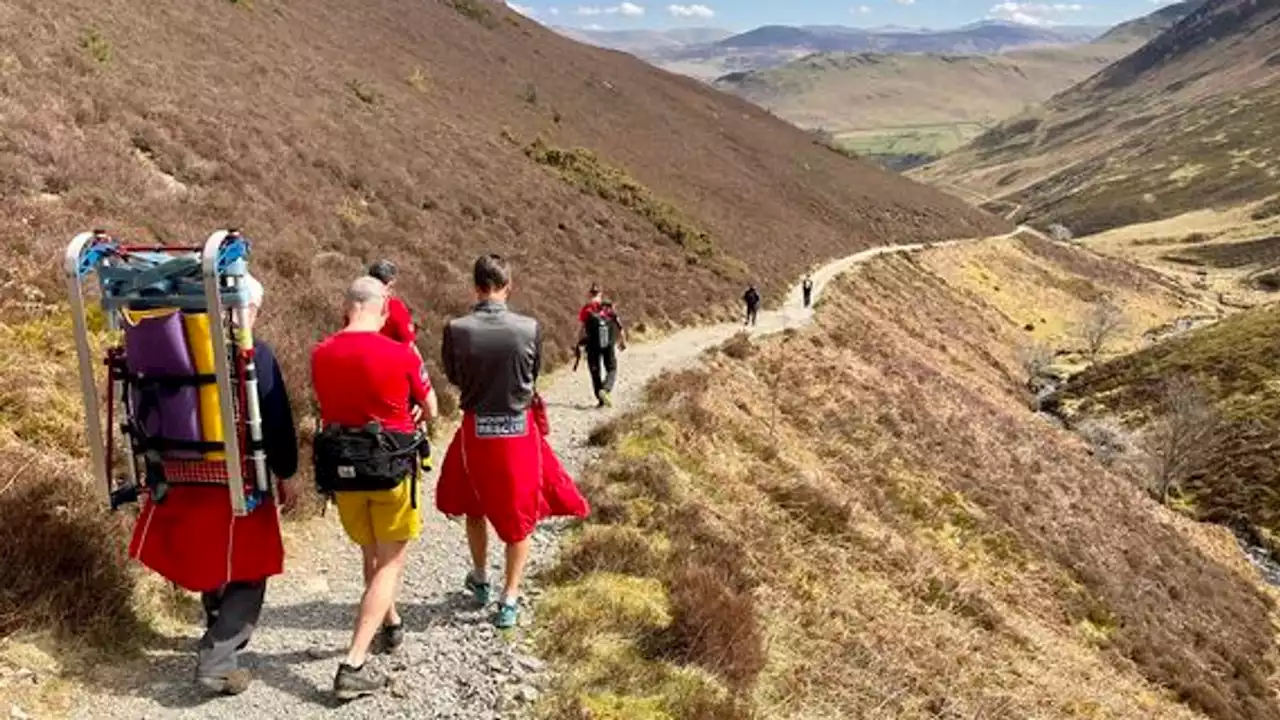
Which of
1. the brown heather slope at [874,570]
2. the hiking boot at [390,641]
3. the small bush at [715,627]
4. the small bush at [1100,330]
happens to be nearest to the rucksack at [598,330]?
the brown heather slope at [874,570]

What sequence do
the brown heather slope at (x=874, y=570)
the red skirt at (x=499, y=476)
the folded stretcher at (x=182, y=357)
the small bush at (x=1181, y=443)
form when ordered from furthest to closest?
the small bush at (x=1181, y=443)
the brown heather slope at (x=874, y=570)
the red skirt at (x=499, y=476)
the folded stretcher at (x=182, y=357)

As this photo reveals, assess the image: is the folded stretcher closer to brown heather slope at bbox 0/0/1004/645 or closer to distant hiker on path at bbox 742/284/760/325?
brown heather slope at bbox 0/0/1004/645

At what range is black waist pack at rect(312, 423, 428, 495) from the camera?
619 cm

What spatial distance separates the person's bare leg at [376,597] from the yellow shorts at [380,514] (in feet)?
0.32

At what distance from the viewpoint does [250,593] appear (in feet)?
21.1

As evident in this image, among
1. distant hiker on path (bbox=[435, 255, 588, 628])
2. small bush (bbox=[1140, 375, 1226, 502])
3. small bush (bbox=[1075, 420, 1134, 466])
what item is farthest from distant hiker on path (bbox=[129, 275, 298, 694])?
small bush (bbox=[1140, 375, 1226, 502])

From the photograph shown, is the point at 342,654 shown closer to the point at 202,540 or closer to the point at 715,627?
the point at 202,540

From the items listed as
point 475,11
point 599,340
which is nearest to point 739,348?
point 599,340

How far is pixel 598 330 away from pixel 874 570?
6.91 meters

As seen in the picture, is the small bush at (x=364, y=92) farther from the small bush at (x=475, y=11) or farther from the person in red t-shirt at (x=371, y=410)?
the person in red t-shirt at (x=371, y=410)

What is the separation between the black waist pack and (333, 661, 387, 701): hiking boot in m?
1.23

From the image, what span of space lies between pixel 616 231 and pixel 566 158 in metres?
10.5

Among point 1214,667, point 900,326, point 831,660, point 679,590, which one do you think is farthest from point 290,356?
point 900,326

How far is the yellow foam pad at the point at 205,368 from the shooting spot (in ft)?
19.1
